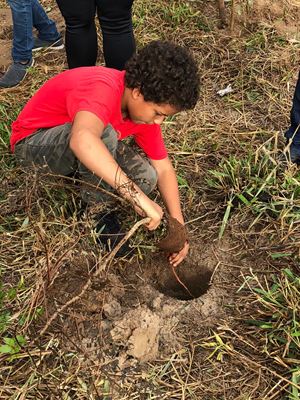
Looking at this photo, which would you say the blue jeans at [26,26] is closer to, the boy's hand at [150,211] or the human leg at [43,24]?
the human leg at [43,24]

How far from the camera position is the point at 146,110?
5.72ft

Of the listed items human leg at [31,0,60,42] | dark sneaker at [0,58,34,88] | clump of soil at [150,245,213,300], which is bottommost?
clump of soil at [150,245,213,300]

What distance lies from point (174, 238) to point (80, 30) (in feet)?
3.62

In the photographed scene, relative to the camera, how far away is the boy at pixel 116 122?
5.40 ft

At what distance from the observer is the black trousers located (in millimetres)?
2178

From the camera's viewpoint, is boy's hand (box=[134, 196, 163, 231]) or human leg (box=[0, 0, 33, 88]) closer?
boy's hand (box=[134, 196, 163, 231])

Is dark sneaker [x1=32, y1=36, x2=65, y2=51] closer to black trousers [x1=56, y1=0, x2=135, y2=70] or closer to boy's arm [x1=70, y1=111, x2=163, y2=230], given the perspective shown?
black trousers [x1=56, y1=0, x2=135, y2=70]

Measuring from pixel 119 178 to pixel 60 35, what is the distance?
2.10 meters

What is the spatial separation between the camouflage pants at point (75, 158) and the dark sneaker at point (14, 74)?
3.42ft

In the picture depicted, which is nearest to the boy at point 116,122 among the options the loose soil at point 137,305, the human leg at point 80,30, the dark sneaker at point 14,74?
the loose soil at point 137,305

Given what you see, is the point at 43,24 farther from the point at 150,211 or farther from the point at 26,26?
the point at 150,211

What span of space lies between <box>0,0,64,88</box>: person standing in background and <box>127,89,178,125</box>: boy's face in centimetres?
135

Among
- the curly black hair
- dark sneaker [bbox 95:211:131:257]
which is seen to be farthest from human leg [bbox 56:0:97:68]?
dark sneaker [bbox 95:211:131:257]

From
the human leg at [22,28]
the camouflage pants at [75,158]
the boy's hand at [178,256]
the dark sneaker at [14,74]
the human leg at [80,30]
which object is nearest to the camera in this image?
the camouflage pants at [75,158]
